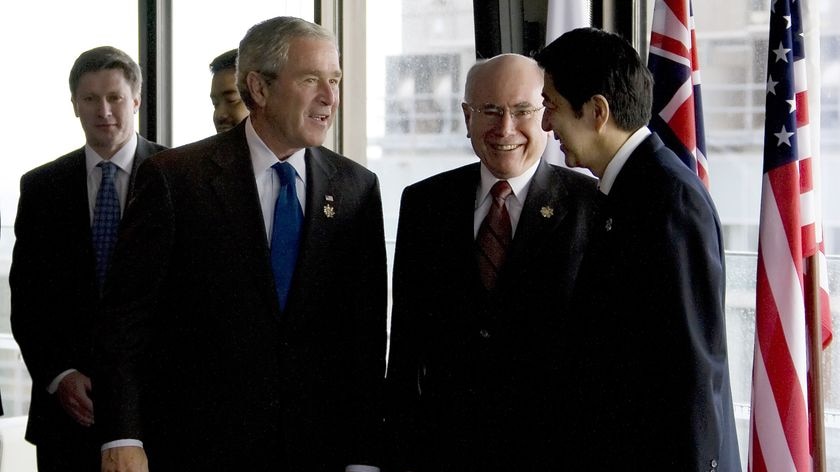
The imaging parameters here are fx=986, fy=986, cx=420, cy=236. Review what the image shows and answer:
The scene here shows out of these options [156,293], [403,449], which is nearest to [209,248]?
[156,293]

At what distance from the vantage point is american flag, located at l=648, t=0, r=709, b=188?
308 cm

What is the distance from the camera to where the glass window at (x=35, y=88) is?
429cm

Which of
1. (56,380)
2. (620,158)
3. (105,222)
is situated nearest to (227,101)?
(105,222)

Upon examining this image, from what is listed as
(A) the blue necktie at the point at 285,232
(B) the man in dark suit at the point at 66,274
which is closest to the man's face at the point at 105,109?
(B) the man in dark suit at the point at 66,274

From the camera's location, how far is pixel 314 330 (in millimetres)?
2387

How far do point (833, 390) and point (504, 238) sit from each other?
5.25 feet

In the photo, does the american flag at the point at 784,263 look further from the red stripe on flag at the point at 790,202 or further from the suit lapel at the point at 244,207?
the suit lapel at the point at 244,207

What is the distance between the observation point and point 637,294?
6.49 feet

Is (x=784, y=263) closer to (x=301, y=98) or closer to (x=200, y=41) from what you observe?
(x=301, y=98)

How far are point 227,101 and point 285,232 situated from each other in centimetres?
90

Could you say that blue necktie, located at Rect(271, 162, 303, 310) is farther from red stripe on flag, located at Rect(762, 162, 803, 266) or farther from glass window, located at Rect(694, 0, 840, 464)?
glass window, located at Rect(694, 0, 840, 464)

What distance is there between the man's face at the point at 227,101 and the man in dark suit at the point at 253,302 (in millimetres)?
655

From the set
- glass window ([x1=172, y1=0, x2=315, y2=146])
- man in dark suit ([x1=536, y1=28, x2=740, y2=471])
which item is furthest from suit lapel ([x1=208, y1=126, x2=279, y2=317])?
glass window ([x1=172, y1=0, x2=315, y2=146])

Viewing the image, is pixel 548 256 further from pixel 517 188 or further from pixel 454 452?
pixel 454 452
